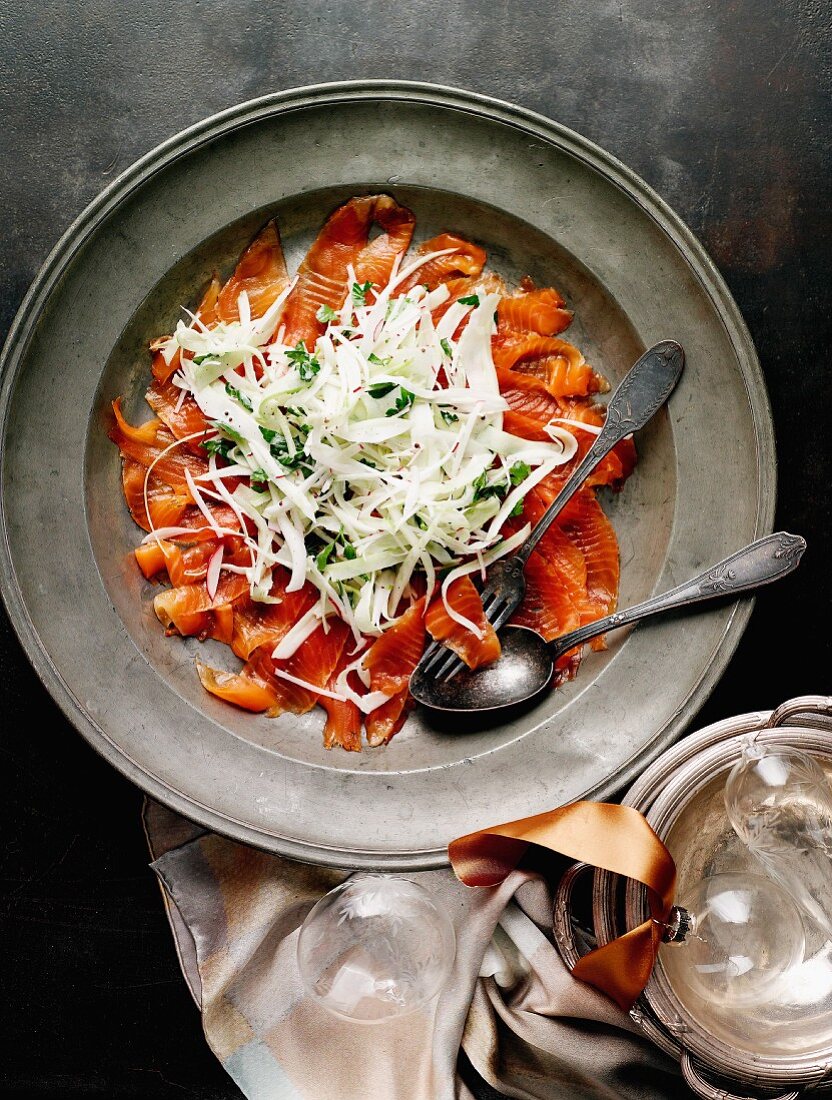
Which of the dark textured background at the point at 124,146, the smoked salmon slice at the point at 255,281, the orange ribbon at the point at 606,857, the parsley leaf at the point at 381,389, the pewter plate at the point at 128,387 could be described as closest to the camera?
the orange ribbon at the point at 606,857

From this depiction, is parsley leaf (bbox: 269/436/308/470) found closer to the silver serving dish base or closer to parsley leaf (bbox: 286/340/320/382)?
parsley leaf (bbox: 286/340/320/382)

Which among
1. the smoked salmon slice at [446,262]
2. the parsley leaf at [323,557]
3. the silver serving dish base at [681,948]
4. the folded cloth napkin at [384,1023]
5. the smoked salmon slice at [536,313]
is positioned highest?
the smoked salmon slice at [446,262]

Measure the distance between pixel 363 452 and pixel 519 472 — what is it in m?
0.41

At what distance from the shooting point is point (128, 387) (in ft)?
7.54

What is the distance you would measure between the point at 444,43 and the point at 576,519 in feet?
4.58

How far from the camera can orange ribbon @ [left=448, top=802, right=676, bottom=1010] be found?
1.91m

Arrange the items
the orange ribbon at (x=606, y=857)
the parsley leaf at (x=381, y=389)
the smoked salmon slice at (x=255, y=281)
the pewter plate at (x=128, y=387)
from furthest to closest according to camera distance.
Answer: the smoked salmon slice at (x=255, y=281) → the parsley leaf at (x=381, y=389) → the pewter plate at (x=128, y=387) → the orange ribbon at (x=606, y=857)

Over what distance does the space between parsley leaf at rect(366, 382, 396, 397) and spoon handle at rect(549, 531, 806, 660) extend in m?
0.82

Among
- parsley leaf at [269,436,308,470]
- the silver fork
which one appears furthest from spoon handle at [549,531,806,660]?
parsley leaf at [269,436,308,470]

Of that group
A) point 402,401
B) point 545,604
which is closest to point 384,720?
point 545,604

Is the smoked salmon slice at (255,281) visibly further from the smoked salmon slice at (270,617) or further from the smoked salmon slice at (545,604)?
the smoked salmon slice at (545,604)

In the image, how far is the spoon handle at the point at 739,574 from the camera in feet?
7.05

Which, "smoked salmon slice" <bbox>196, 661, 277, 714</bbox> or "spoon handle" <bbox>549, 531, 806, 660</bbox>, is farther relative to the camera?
"smoked salmon slice" <bbox>196, 661, 277, 714</bbox>

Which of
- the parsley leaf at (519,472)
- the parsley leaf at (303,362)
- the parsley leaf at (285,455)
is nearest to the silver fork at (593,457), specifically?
the parsley leaf at (519,472)
